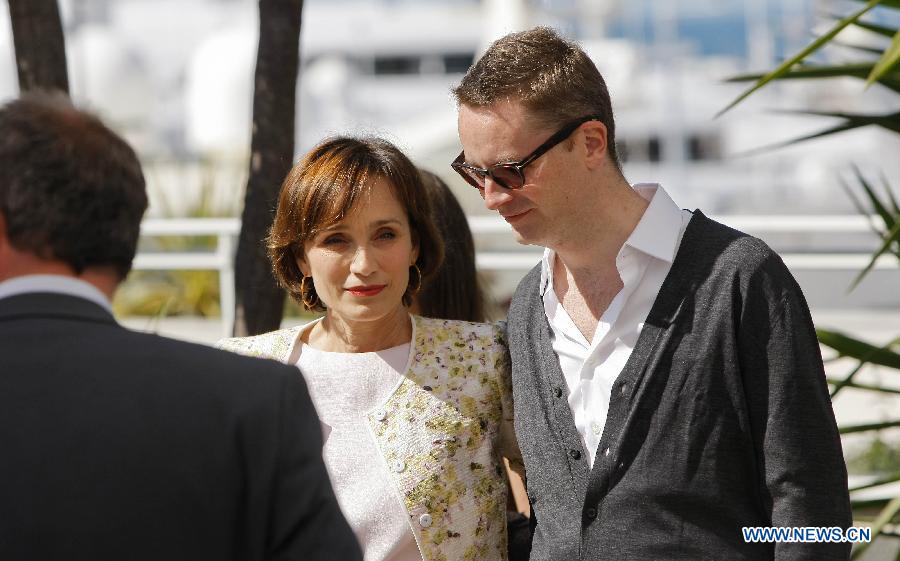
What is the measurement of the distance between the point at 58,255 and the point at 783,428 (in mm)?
1204

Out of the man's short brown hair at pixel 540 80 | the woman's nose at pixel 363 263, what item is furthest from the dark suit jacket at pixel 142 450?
the man's short brown hair at pixel 540 80

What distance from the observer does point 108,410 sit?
146cm

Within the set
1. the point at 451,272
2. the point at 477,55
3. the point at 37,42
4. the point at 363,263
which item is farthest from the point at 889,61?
the point at 477,55

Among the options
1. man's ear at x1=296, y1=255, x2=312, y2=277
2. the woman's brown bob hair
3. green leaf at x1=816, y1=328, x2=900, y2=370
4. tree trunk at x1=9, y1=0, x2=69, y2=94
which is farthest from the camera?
tree trunk at x1=9, y1=0, x2=69, y2=94

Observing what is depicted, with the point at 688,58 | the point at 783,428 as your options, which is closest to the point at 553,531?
the point at 783,428

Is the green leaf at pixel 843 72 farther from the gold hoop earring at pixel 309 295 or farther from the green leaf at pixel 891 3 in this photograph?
the gold hoop earring at pixel 309 295

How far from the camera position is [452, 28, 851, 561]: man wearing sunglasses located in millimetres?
2045

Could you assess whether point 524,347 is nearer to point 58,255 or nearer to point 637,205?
point 637,205

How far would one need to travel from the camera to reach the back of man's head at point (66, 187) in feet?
4.84

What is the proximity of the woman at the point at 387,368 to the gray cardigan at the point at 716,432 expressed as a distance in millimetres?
258

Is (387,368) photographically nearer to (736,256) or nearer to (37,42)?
(736,256)

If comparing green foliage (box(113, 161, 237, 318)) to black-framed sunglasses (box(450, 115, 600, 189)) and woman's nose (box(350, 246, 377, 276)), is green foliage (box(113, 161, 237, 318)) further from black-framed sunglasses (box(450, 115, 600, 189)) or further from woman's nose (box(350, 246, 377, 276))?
black-framed sunglasses (box(450, 115, 600, 189))

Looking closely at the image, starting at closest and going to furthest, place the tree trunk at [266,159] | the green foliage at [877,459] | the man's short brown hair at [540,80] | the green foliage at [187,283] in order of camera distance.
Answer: the man's short brown hair at [540,80], the tree trunk at [266,159], the green foliage at [877,459], the green foliage at [187,283]

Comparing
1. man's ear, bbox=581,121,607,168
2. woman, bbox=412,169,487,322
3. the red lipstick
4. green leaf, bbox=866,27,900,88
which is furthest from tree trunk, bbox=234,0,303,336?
green leaf, bbox=866,27,900,88
